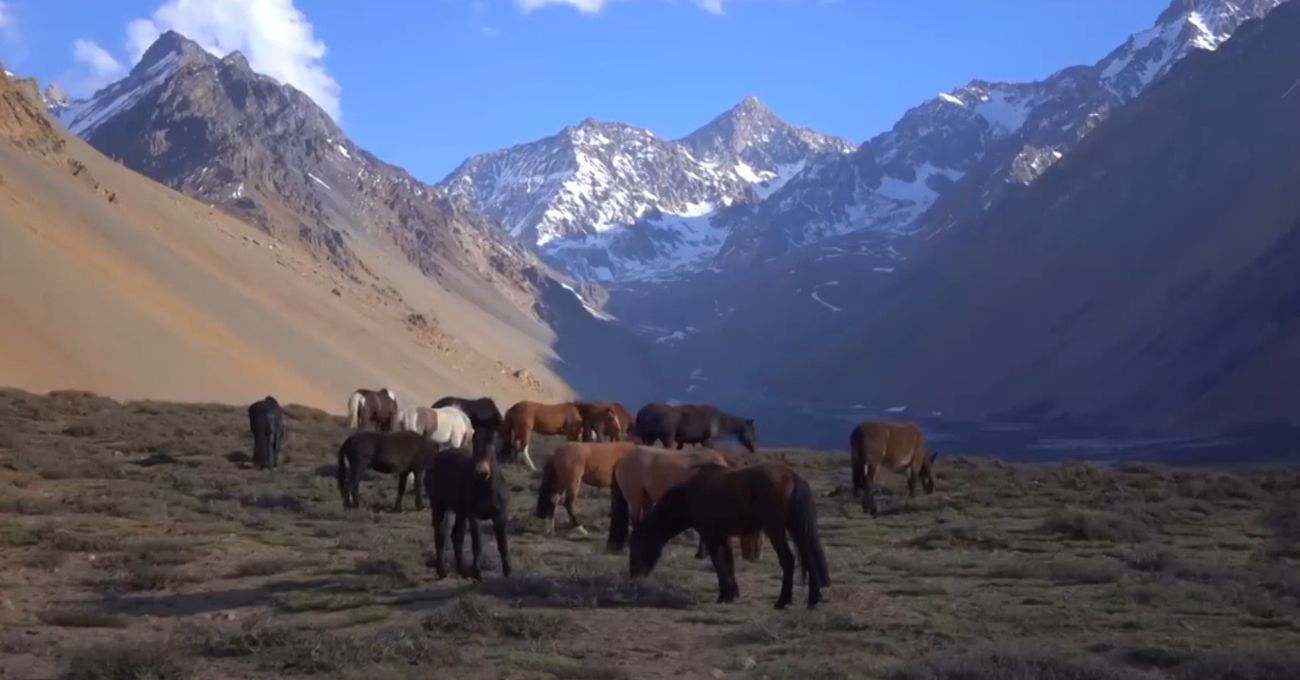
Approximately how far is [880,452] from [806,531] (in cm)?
1227

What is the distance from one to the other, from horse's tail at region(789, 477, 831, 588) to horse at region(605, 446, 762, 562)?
232cm

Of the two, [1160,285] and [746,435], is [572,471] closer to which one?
[746,435]

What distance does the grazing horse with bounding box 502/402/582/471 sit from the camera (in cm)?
3253

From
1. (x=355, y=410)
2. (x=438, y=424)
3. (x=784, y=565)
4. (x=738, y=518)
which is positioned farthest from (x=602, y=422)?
(x=784, y=565)

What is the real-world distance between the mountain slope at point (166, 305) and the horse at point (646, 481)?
51.8 meters

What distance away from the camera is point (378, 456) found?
72.8ft

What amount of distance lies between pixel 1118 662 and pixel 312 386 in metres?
79.9

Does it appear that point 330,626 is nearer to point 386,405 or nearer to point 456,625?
point 456,625

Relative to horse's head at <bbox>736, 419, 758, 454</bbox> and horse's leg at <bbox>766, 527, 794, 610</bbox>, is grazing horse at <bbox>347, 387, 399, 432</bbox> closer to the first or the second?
horse's head at <bbox>736, 419, 758, 454</bbox>

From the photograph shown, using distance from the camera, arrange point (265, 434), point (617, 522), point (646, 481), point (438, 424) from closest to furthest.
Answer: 1. point (646, 481)
2. point (617, 522)
3. point (438, 424)
4. point (265, 434)

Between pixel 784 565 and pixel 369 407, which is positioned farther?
pixel 369 407

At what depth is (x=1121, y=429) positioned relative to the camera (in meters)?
120

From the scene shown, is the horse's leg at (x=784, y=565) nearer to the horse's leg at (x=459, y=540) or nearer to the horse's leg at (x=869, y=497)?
the horse's leg at (x=459, y=540)

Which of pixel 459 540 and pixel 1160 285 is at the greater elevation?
pixel 1160 285
